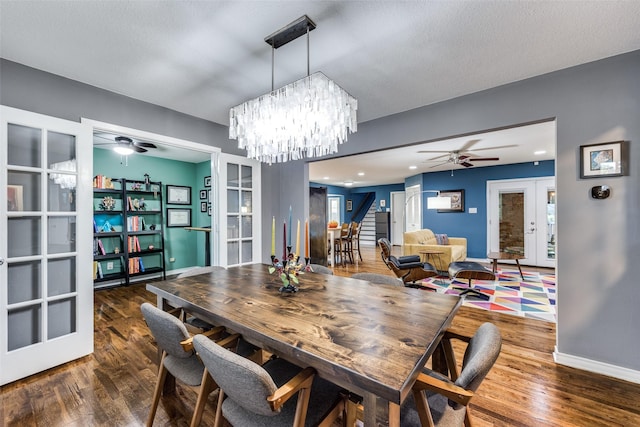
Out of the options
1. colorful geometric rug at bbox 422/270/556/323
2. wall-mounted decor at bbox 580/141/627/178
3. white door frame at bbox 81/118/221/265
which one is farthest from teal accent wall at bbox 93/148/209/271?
wall-mounted decor at bbox 580/141/627/178

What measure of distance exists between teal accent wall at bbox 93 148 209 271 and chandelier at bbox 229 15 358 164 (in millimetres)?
3765

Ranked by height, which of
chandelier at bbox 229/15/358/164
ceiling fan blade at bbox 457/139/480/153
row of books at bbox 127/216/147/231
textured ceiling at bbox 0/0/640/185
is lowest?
row of books at bbox 127/216/147/231

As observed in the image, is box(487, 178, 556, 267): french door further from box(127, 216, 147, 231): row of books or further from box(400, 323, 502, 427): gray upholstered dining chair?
box(127, 216, 147, 231): row of books

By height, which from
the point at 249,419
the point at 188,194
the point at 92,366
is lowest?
the point at 92,366

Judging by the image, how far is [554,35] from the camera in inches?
69.7

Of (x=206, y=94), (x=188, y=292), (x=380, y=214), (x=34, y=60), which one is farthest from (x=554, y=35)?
(x=380, y=214)

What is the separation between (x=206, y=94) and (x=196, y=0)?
3.98 ft

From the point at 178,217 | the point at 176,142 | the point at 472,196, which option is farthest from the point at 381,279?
the point at 472,196

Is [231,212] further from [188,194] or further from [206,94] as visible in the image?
[188,194]

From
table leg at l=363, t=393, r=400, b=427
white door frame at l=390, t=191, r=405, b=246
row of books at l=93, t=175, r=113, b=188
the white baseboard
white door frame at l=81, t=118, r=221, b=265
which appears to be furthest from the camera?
white door frame at l=390, t=191, r=405, b=246

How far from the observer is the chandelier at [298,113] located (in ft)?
5.78

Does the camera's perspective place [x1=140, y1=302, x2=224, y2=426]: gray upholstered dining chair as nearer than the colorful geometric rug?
Yes

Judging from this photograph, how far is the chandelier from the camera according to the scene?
176cm

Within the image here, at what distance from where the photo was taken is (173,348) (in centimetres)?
138
